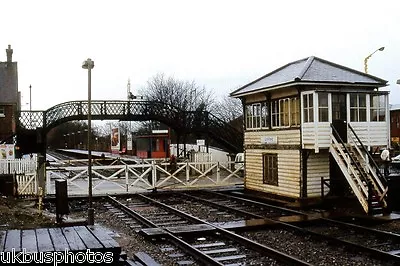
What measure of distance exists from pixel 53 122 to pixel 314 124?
21142 mm

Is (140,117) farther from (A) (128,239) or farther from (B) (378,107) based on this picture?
(A) (128,239)

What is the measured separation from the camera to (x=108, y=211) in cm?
1717

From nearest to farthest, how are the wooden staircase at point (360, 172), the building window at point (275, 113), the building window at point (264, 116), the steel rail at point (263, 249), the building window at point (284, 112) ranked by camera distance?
the steel rail at point (263, 249) → the wooden staircase at point (360, 172) → the building window at point (284, 112) → the building window at point (275, 113) → the building window at point (264, 116)

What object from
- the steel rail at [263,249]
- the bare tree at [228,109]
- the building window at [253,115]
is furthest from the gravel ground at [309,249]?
the bare tree at [228,109]

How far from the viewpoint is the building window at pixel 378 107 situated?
18.2m

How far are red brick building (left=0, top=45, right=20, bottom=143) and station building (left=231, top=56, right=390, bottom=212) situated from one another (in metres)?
27.8

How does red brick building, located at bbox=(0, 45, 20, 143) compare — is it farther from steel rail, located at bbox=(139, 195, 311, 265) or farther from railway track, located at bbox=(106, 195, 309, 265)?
steel rail, located at bbox=(139, 195, 311, 265)

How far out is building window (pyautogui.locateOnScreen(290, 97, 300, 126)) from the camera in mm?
17703

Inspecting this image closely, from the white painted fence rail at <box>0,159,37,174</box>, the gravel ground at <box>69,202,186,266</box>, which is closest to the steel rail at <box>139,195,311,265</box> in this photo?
the gravel ground at <box>69,202,186,266</box>

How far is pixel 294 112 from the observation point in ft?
59.0

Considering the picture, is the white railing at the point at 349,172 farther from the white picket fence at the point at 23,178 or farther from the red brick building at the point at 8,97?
the red brick building at the point at 8,97

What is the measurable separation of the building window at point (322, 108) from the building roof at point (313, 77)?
53 centimetres

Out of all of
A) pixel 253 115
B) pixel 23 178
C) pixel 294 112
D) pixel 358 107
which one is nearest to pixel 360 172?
pixel 358 107

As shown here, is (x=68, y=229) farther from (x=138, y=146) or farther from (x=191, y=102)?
(x=191, y=102)
